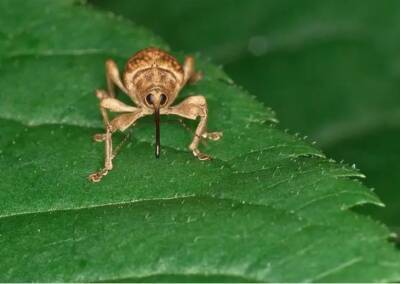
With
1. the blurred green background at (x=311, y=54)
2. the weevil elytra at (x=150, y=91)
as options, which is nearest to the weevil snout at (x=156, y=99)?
the weevil elytra at (x=150, y=91)

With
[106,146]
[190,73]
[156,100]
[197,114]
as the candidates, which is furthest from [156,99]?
[106,146]

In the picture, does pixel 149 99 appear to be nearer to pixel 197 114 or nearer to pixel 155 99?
pixel 155 99

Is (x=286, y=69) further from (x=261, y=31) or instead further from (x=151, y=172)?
(x=151, y=172)

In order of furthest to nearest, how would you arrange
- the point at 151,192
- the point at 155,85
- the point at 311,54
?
the point at 311,54, the point at 155,85, the point at 151,192

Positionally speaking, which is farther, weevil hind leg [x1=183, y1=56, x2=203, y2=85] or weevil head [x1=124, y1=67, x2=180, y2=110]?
weevil hind leg [x1=183, y1=56, x2=203, y2=85]

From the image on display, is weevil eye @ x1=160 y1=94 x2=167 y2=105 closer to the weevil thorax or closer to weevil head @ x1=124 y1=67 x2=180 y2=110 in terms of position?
weevil head @ x1=124 y1=67 x2=180 y2=110

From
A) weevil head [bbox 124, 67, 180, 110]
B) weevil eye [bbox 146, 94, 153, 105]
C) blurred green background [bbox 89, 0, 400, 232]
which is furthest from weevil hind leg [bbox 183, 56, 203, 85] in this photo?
blurred green background [bbox 89, 0, 400, 232]
